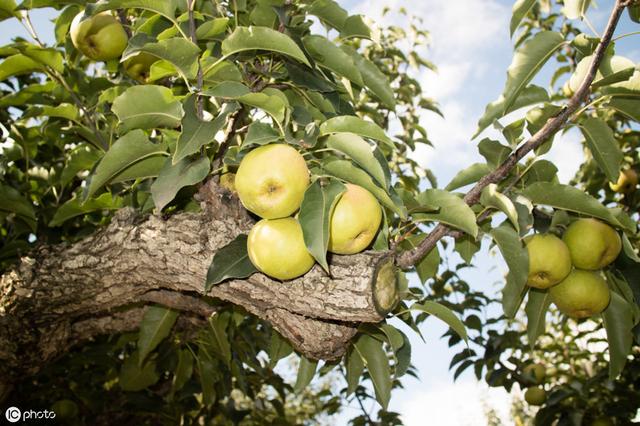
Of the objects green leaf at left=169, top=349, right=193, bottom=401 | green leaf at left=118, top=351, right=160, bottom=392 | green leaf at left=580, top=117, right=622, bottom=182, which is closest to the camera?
green leaf at left=580, top=117, right=622, bottom=182

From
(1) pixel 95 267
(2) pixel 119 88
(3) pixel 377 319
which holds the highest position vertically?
(2) pixel 119 88

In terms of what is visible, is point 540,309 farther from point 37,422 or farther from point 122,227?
point 37,422

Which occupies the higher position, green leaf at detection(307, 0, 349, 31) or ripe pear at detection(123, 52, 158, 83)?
ripe pear at detection(123, 52, 158, 83)

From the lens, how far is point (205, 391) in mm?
2736

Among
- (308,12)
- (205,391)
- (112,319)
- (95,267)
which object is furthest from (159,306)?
(308,12)

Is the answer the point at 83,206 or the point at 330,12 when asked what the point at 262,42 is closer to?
the point at 330,12

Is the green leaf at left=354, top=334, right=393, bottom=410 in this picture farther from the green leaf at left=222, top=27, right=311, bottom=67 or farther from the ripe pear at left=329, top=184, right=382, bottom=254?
the green leaf at left=222, top=27, right=311, bottom=67

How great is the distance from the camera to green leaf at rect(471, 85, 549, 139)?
1507 millimetres

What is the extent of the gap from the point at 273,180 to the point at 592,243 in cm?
108

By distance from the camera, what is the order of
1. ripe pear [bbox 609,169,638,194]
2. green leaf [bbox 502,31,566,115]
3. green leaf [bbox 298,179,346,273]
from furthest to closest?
ripe pear [bbox 609,169,638,194], green leaf [bbox 502,31,566,115], green leaf [bbox 298,179,346,273]

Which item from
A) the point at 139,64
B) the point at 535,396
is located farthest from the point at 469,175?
the point at 535,396

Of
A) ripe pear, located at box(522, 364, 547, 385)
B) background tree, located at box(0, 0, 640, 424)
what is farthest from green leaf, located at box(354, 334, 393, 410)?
ripe pear, located at box(522, 364, 547, 385)

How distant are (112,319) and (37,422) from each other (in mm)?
1201

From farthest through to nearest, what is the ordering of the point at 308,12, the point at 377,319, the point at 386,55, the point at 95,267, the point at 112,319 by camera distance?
the point at 386,55
the point at 112,319
the point at 95,267
the point at 308,12
the point at 377,319
